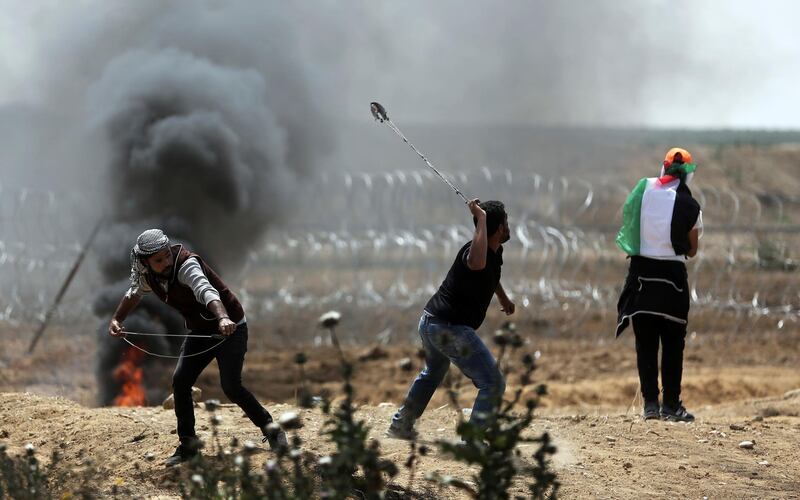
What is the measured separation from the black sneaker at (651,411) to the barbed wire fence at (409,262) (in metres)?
6.39

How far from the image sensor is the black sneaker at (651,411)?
8414 mm

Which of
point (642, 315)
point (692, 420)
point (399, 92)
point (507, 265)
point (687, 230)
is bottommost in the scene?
point (692, 420)

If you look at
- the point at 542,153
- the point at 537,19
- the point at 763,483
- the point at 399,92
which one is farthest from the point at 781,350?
the point at 542,153

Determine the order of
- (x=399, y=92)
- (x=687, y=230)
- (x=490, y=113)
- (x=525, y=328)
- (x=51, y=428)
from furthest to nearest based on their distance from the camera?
1. (x=490, y=113)
2. (x=399, y=92)
3. (x=525, y=328)
4. (x=687, y=230)
5. (x=51, y=428)

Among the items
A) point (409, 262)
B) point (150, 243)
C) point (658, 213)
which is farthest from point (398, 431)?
point (409, 262)

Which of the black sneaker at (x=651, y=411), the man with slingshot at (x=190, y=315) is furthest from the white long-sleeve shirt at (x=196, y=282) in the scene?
the black sneaker at (x=651, y=411)

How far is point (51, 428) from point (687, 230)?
4817 millimetres

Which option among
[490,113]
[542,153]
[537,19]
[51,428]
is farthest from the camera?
[542,153]

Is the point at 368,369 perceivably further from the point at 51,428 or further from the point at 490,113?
the point at 490,113

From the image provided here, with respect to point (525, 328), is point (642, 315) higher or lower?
lower

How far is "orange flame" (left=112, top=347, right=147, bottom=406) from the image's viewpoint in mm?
12668

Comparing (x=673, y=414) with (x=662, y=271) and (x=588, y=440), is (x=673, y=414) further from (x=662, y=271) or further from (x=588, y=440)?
(x=588, y=440)

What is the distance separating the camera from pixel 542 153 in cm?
5222

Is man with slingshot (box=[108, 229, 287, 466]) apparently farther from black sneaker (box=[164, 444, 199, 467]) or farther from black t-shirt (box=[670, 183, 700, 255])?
black t-shirt (box=[670, 183, 700, 255])
